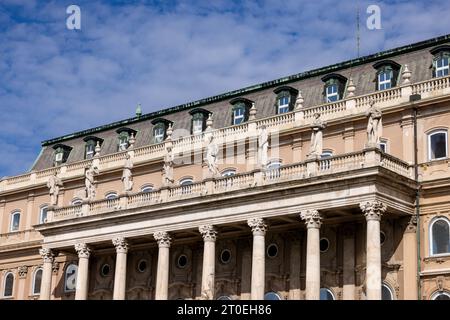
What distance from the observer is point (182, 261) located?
51062mm

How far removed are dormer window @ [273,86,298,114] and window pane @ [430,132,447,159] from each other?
1143 centimetres

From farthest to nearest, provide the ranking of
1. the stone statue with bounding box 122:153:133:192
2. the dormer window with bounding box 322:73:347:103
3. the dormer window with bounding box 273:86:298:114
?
the dormer window with bounding box 273:86:298:114, the stone statue with bounding box 122:153:133:192, the dormer window with bounding box 322:73:347:103

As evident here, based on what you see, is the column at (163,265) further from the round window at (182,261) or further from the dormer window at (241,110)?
the dormer window at (241,110)

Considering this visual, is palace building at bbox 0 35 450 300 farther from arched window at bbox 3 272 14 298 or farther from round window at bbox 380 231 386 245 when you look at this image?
arched window at bbox 3 272 14 298

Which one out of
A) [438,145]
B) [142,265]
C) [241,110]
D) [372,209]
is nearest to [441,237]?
[372,209]

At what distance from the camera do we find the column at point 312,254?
39.5 metres

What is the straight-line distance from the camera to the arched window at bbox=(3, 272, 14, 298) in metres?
61.9

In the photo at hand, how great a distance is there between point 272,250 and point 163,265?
259 inches

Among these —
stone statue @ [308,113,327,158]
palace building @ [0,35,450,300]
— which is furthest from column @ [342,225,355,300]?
stone statue @ [308,113,327,158]

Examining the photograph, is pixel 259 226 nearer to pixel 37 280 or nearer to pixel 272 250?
pixel 272 250

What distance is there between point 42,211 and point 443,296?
113 feet
